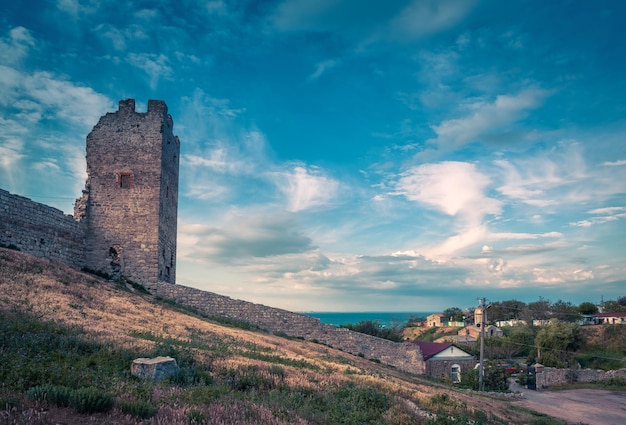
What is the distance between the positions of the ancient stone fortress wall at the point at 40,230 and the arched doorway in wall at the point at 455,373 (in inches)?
1175

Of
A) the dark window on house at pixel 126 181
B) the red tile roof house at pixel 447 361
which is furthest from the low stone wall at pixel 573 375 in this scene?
the dark window on house at pixel 126 181

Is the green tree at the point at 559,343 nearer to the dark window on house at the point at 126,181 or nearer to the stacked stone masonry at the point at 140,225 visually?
the stacked stone masonry at the point at 140,225

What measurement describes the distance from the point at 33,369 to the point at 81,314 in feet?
23.9

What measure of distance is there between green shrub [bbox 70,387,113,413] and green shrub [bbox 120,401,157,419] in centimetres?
21

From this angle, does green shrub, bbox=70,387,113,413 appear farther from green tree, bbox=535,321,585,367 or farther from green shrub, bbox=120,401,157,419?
green tree, bbox=535,321,585,367

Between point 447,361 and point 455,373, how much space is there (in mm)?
1375

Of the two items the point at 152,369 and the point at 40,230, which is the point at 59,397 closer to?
the point at 152,369

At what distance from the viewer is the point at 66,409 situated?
568cm

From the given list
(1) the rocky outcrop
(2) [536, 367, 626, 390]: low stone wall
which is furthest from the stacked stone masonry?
(2) [536, 367, 626, 390]: low stone wall

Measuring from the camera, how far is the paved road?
2016 cm

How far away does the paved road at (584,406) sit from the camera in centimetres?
2016

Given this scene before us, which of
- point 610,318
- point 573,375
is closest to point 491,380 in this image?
point 573,375

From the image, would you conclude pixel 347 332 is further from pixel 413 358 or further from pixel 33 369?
pixel 33 369

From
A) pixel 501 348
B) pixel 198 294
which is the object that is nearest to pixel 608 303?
pixel 501 348
